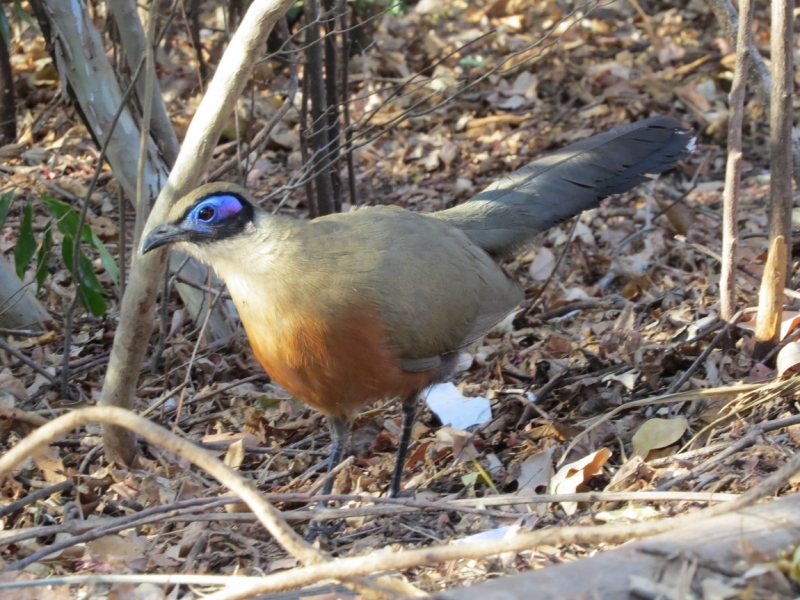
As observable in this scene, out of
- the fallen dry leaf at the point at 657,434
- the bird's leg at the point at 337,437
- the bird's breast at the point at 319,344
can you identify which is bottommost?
the fallen dry leaf at the point at 657,434

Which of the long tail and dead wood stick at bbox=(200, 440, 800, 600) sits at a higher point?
the long tail

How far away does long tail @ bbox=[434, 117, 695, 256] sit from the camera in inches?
188

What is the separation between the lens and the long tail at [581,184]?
477cm

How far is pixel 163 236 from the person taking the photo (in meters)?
3.46

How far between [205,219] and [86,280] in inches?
62.4

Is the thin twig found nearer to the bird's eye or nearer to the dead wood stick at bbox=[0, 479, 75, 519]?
the bird's eye

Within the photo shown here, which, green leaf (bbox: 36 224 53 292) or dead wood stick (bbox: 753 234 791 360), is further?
green leaf (bbox: 36 224 53 292)

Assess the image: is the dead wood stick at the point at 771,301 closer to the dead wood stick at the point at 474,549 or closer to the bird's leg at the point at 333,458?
the dead wood stick at the point at 474,549

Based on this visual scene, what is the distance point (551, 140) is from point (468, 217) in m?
3.16

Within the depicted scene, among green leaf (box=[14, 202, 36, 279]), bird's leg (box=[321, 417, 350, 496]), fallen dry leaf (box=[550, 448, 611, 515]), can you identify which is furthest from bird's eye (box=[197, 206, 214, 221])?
fallen dry leaf (box=[550, 448, 611, 515])

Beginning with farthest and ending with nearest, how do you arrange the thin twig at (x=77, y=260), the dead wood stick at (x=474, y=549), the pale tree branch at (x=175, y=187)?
1. the thin twig at (x=77, y=260)
2. the pale tree branch at (x=175, y=187)
3. the dead wood stick at (x=474, y=549)

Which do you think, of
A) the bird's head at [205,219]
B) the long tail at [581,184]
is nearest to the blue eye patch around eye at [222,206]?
the bird's head at [205,219]

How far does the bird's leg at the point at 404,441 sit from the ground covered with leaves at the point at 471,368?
6.9 inches

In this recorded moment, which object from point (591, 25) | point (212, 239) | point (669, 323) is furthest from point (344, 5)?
point (591, 25)
